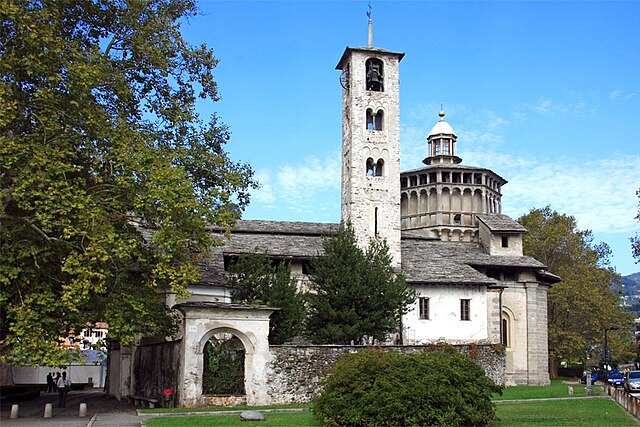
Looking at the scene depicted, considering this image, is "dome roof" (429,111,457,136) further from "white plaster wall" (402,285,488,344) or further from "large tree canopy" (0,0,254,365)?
"large tree canopy" (0,0,254,365)

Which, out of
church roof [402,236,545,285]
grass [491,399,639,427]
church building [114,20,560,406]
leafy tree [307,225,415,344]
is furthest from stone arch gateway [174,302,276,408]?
church roof [402,236,545,285]

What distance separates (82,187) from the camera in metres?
23.8

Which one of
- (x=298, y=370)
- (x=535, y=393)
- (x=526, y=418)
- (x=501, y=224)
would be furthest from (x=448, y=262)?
(x=526, y=418)

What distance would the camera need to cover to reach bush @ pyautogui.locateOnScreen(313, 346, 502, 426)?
54.3 feet

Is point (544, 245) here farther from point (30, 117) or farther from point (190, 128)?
point (30, 117)

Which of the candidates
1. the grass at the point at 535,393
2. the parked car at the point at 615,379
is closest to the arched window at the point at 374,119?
the grass at the point at 535,393

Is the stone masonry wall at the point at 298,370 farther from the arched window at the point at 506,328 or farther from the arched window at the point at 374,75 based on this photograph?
the arched window at the point at 374,75

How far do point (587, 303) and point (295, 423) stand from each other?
41193 millimetres

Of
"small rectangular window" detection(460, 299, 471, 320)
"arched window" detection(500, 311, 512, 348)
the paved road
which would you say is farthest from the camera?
"arched window" detection(500, 311, 512, 348)

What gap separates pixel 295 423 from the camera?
18.4 meters

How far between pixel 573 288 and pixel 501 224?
10506 millimetres

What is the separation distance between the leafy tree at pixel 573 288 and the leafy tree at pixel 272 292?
28.8 m

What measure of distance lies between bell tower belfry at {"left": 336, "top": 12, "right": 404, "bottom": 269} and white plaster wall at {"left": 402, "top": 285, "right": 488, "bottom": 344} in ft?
10.2

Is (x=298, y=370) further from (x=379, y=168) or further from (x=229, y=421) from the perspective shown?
(x=379, y=168)
